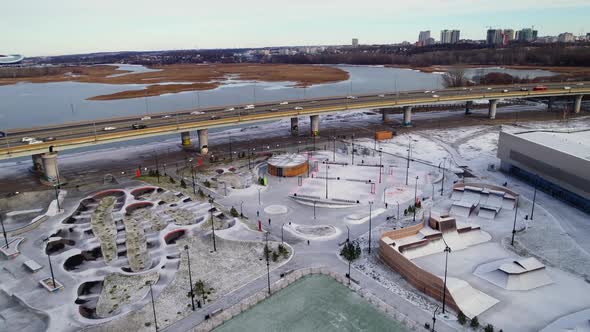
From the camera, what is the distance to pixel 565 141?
2297 inches

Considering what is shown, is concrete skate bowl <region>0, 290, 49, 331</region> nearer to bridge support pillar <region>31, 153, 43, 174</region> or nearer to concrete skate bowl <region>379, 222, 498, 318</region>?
concrete skate bowl <region>379, 222, 498, 318</region>

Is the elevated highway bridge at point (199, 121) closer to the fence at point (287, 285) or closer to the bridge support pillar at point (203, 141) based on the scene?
the bridge support pillar at point (203, 141)

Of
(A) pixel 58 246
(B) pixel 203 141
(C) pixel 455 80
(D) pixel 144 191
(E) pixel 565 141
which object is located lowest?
(A) pixel 58 246

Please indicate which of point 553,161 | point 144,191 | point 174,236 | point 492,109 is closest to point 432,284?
point 174,236

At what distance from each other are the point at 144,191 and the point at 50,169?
14551 mm

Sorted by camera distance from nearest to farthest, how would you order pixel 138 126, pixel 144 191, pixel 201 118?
1. pixel 144 191
2. pixel 138 126
3. pixel 201 118

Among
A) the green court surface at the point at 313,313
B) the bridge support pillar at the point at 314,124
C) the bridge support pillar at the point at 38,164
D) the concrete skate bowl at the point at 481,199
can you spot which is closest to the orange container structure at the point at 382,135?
the bridge support pillar at the point at 314,124

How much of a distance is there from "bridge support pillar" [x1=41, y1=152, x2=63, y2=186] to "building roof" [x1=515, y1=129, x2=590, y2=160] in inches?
2658

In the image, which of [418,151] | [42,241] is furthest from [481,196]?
[42,241]

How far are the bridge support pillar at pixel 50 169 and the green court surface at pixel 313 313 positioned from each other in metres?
42.2

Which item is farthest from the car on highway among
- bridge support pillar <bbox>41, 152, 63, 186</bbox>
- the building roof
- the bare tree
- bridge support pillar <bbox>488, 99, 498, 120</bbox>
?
the bare tree

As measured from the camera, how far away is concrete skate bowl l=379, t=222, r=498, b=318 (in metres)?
32.7

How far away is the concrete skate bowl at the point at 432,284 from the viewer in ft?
107

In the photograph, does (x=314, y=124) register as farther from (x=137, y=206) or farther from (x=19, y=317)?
(x=19, y=317)
